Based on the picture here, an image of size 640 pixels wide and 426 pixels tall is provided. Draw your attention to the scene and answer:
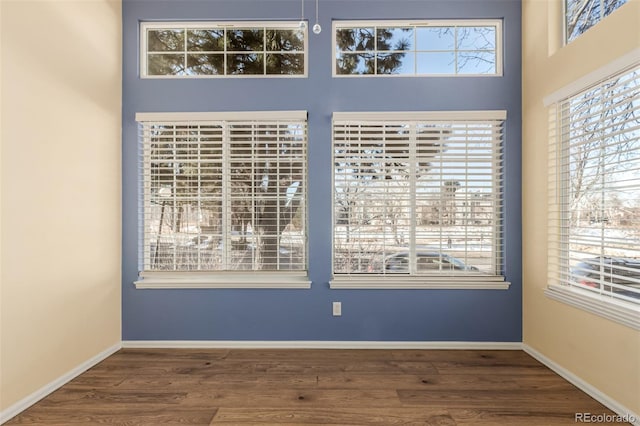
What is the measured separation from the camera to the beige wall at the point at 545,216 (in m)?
1.99

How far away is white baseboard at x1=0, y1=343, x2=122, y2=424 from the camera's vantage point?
201 centimetres

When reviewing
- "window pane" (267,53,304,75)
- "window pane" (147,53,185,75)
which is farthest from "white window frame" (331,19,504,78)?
"window pane" (147,53,185,75)

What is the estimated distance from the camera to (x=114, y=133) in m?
2.94

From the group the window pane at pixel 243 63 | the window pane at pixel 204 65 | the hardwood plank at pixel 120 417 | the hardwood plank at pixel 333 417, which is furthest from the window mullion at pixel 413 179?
the hardwood plank at pixel 120 417

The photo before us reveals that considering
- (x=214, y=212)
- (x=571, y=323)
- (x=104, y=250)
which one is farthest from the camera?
(x=214, y=212)

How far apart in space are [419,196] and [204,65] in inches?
89.6

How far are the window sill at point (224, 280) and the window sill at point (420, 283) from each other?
34cm

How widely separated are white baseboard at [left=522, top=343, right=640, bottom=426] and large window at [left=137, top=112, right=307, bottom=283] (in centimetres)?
208

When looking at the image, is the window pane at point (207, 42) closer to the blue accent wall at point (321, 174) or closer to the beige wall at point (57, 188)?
the blue accent wall at point (321, 174)

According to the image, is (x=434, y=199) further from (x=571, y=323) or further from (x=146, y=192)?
(x=146, y=192)

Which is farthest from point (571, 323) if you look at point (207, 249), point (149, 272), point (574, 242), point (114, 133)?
point (114, 133)

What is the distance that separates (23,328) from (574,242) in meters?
3.72

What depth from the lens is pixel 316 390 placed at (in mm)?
2271

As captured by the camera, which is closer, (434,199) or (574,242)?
(574,242)
